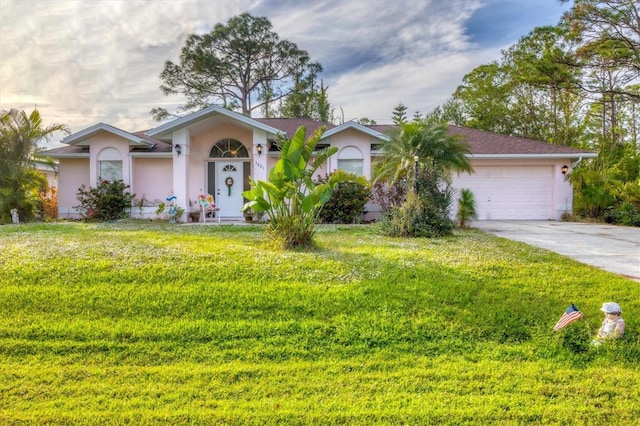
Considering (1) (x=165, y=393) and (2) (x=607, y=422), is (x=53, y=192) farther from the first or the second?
(2) (x=607, y=422)

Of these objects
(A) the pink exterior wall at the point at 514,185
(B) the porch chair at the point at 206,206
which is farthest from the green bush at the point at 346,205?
(A) the pink exterior wall at the point at 514,185

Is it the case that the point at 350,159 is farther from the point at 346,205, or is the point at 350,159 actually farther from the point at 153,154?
the point at 153,154

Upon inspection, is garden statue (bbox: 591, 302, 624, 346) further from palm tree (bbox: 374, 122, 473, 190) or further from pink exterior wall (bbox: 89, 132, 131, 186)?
pink exterior wall (bbox: 89, 132, 131, 186)

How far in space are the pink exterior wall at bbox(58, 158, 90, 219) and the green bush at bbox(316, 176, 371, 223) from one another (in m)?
9.96

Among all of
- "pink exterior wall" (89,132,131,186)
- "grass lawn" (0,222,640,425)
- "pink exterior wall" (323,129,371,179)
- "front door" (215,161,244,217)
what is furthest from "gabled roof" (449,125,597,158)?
"pink exterior wall" (89,132,131,186)

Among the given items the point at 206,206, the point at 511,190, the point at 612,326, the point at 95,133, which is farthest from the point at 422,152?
the point at 95,133

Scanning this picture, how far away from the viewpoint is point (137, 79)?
55.3ft

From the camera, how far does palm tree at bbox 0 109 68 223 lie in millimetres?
12991

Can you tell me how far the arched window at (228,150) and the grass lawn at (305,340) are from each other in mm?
9067

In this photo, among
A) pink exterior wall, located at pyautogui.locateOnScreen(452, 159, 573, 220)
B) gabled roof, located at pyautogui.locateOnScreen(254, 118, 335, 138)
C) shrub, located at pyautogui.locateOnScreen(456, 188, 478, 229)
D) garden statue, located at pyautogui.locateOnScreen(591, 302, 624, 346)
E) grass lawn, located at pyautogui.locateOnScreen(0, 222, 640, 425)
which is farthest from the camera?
gabled roof, located at pyautogui.locateOnScreen(254, 118, 335, 138)

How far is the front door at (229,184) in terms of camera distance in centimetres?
1532

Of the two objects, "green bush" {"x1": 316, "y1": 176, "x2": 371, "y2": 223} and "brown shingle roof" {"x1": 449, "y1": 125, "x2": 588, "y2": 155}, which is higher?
"brown shingle roof" {"x1": 449, "y1": 125, "x2": 588, "y2": 155}

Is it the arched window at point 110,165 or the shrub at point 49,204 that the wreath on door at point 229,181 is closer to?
the arched window at point 110,165

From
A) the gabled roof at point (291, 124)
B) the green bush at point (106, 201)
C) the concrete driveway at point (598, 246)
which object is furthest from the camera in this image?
the gabled roof at point (291, 124)
